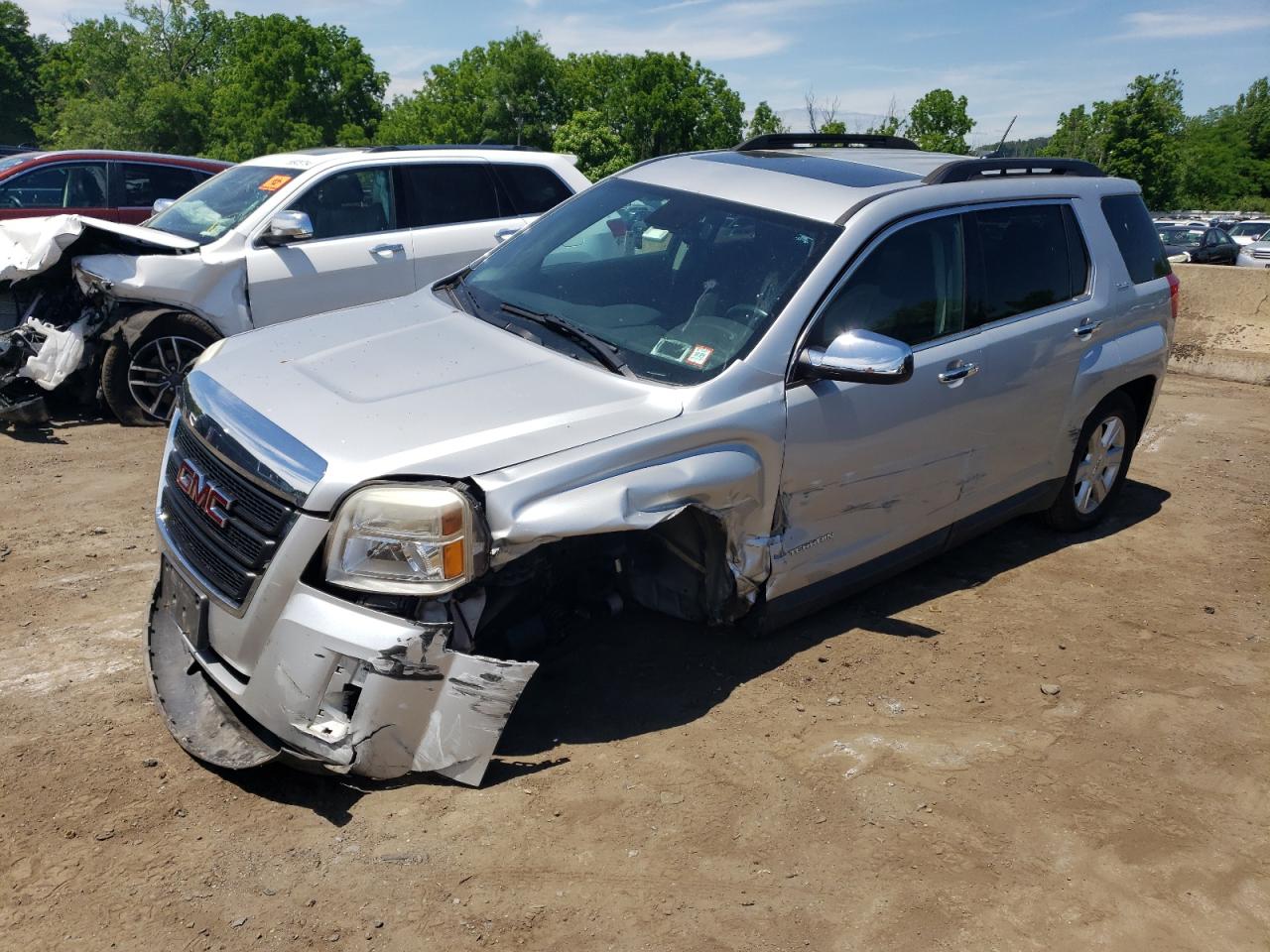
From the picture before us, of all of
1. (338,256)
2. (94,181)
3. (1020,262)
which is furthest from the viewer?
(94,181)

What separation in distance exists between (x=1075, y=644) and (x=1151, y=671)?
32 cm

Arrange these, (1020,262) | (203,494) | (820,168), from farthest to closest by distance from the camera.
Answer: (1020,262) → (820,168) → (203,494)

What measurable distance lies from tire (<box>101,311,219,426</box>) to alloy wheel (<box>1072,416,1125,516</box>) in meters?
5.58

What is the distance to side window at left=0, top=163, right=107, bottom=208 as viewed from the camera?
393 inches

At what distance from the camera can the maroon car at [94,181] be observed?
1002 centimetres

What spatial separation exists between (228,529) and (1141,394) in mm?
4949

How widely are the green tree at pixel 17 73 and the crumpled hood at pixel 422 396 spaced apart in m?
79.6

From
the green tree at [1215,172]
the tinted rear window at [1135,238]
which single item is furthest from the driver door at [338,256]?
the green tree at [1215,172]

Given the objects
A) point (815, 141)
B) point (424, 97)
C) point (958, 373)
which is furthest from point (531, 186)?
point (424, 97)

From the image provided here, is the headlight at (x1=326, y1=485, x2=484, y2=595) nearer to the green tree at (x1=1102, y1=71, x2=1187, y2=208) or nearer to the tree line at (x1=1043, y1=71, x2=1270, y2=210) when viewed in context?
the tree line at (x1=1043, y1=71, x2=1270, y2=210)

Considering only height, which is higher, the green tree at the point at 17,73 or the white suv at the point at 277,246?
the green tree at the point at 17,73

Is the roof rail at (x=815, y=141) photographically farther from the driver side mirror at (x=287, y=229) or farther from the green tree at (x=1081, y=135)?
the green tree at (x=1081, y=135)

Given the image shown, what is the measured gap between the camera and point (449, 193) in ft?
26.3

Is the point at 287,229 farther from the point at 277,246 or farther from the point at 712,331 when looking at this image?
the point at 712,331
